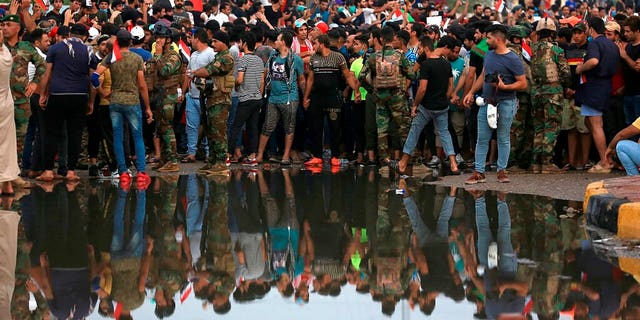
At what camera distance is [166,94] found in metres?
17.5

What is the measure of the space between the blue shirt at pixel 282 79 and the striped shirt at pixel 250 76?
212mm

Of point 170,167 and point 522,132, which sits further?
point 170,167

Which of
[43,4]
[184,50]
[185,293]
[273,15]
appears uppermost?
[43,4]

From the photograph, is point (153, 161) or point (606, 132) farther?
point (153, 161)

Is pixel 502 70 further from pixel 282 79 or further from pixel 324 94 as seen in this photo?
pixel 282 79

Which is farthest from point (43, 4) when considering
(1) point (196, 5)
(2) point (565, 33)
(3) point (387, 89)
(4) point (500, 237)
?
(4) point (500, 237)

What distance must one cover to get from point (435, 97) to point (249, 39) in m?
3.30

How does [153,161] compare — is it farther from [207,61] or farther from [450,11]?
[450,11]

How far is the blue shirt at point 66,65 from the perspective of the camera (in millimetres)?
15547

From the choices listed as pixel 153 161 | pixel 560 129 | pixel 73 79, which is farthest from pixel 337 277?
pixel 153 161

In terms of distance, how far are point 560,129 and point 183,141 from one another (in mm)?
6517

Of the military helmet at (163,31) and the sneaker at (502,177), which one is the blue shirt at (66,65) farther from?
the sneaker at (502,177)

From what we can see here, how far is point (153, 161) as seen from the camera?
19.2 metres

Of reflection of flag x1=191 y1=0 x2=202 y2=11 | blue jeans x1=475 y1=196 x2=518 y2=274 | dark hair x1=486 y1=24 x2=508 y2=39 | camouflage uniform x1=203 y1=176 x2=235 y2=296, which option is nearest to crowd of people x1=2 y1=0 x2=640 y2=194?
dark hair x1=486 y1=24 x2=508 y2=39
